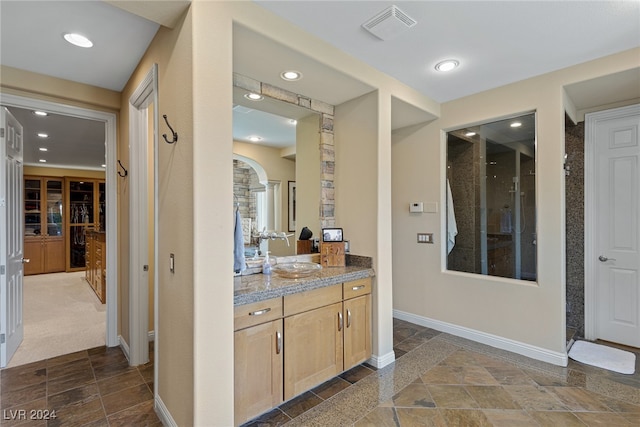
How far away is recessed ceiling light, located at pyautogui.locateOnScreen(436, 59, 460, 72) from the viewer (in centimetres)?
264

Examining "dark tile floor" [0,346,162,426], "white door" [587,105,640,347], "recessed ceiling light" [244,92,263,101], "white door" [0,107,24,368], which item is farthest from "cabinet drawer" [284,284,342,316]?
"white door" [587,105,640,347]

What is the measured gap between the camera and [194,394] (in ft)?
5.43

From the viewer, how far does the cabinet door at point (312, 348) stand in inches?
85.8

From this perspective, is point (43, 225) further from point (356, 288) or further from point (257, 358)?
point (356, 288)

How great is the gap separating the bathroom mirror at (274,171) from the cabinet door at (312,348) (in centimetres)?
76

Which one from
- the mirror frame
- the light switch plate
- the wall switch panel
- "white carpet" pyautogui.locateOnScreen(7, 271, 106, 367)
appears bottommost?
"white carpet" pyautogui.locateOnScreen(7, 271, 106, 367)

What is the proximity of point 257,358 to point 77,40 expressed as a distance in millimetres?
2552

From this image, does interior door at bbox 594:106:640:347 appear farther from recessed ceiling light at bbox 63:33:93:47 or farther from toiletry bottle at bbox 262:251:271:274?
recessed ceiling light at bbox 63:33:93:47

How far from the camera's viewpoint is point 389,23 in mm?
2080

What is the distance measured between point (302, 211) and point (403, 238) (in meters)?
1.58

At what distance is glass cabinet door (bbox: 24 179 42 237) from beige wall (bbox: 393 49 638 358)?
834 cm

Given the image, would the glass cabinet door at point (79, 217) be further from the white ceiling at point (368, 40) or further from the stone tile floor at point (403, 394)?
the white ceiling at point (368, 40)

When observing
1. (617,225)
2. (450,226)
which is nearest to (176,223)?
(450,226)

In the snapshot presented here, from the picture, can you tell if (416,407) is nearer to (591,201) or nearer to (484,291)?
(484,291)
